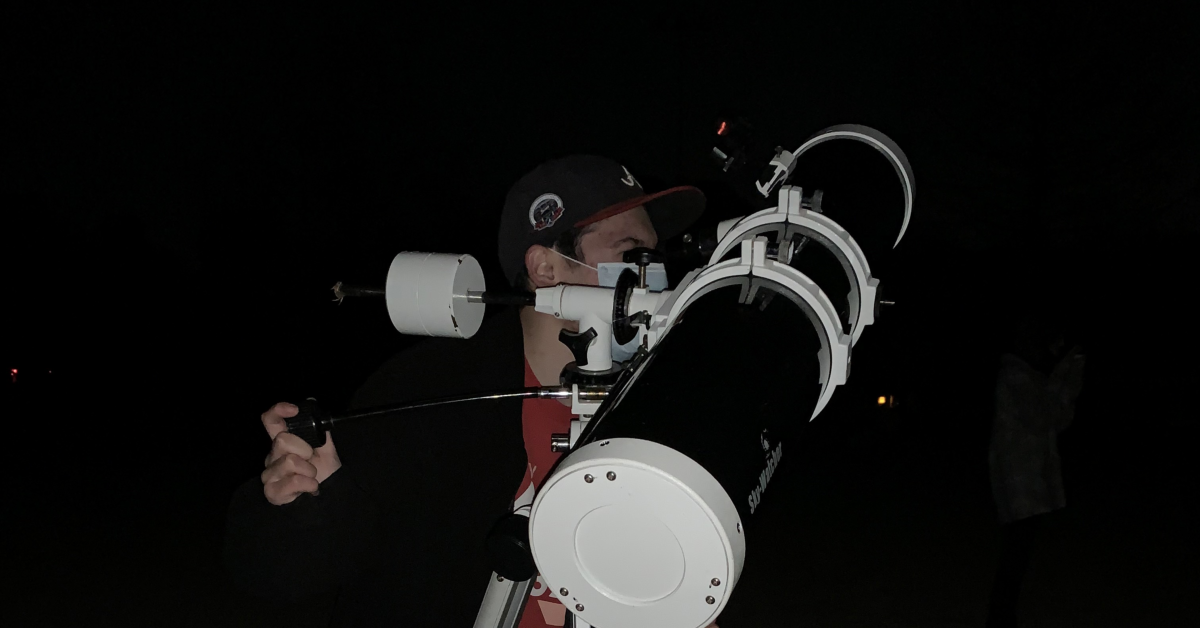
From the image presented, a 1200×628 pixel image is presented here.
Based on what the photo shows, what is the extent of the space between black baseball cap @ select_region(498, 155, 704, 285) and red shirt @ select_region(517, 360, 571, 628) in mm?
323

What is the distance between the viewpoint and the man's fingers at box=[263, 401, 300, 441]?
1.27m

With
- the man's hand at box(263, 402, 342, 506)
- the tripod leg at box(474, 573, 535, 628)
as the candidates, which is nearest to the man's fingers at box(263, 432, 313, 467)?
the man's hand at box(263, 402, 342, 506)

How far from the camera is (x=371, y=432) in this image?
1568 mm

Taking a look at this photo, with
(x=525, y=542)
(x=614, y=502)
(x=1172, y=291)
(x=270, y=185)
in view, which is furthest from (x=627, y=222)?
(x=1172, y=291)

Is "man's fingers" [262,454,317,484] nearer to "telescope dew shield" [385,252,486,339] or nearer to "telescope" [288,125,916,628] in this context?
"telescope" [288,125,916,628]

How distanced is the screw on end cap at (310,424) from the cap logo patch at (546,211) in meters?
0.71

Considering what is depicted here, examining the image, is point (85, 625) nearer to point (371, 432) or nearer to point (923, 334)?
point (371, 432)

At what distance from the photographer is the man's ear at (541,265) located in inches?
67.7

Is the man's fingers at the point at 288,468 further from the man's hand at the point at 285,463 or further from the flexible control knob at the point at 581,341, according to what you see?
the flexible control knob at the point at 581,341

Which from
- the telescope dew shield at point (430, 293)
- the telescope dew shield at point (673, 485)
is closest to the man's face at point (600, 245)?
the telescope dew shield at point (430, 293)

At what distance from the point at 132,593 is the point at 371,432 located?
315cm

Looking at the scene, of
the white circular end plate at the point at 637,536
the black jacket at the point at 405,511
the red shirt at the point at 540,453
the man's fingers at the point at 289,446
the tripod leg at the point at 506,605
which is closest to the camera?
the white circular end plate at the point at 637,536

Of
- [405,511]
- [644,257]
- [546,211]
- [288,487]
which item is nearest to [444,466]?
[405,511]

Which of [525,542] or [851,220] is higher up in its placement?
[851,220]
